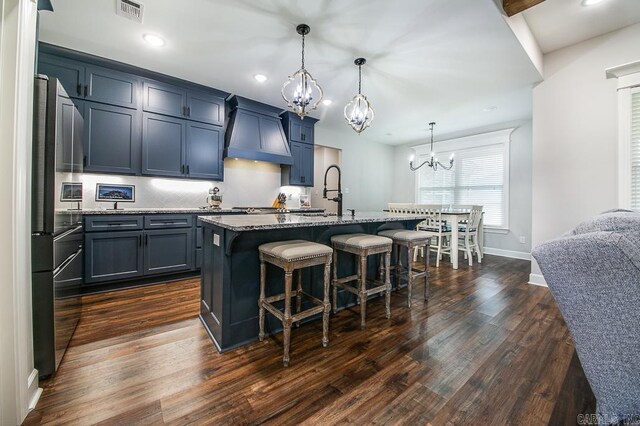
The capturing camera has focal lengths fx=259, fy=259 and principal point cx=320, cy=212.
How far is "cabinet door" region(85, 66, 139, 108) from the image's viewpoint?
3.01 m

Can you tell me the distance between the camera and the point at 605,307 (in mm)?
749

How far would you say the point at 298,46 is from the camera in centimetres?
276

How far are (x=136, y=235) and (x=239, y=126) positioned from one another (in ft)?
7.09

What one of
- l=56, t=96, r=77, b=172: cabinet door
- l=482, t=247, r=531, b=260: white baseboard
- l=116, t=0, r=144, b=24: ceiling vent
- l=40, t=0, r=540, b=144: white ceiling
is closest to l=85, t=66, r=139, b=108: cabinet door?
l=40, t=0, r=540, b=144: white ceiling

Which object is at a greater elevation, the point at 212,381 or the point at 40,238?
the point at 40,238

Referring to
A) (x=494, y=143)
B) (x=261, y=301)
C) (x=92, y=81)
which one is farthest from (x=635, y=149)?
(x=92, y=81)

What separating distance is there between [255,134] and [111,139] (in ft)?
6.26

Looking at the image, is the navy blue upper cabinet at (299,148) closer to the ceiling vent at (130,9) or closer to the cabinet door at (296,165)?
the cabinet door at (296,165)

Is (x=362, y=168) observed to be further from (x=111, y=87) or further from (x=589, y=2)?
(x=111, y=87)

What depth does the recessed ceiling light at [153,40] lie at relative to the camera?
8.57ft

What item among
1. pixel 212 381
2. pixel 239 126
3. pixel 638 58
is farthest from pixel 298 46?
pixel 638 58

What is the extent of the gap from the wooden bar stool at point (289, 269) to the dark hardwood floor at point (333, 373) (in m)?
0.22

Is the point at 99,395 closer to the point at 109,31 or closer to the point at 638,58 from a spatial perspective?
the point at 109,31

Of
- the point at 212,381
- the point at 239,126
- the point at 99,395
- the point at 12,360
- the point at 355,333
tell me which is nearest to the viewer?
the point at 12,360
